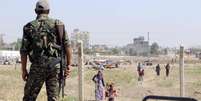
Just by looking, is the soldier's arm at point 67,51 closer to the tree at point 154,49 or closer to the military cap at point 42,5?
the military cap at point 42,5

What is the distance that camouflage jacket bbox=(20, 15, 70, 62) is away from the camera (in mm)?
7078

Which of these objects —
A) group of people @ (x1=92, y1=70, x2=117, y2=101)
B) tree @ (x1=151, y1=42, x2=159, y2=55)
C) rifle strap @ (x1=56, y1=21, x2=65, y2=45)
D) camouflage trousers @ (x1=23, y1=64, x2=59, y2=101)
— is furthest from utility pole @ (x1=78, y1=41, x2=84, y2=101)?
tree @ (x1=151, y1=42, x2=159, y2=55)

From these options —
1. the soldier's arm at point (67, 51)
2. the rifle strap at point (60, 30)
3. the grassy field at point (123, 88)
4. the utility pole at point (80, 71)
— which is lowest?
the grassy field at point (123, 88)

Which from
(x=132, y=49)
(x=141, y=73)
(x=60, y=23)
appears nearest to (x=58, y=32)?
(x=60, y=23)

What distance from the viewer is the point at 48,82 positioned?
7207mm

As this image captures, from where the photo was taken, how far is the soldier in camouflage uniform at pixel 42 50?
279 inches

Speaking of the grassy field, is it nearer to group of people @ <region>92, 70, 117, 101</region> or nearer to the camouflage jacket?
group of people @ <region>92, 70, 117, 101</region>

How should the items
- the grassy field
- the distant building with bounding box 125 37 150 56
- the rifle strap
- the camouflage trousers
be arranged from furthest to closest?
the distant building with bounding box 125 37 150 56, the grassy field, the camouflage trousers, the rifle strap

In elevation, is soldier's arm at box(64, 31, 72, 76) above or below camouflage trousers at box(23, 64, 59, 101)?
above

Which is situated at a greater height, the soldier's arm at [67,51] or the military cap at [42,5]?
the military cap at [42,5]

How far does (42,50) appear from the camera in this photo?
23.4 ft

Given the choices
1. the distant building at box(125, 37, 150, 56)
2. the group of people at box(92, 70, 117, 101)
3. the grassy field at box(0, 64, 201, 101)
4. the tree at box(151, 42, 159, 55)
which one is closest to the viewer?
the grassy field at box(0, 64, 201, 101)

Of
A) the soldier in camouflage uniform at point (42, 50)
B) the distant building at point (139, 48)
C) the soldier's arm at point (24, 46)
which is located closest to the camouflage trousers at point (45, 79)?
the soldier in camouflage uniform at point (42, 50)

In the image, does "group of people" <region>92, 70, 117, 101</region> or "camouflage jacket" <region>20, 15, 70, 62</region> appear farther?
"group of people" <region>92, 70, 117, 101</region>
